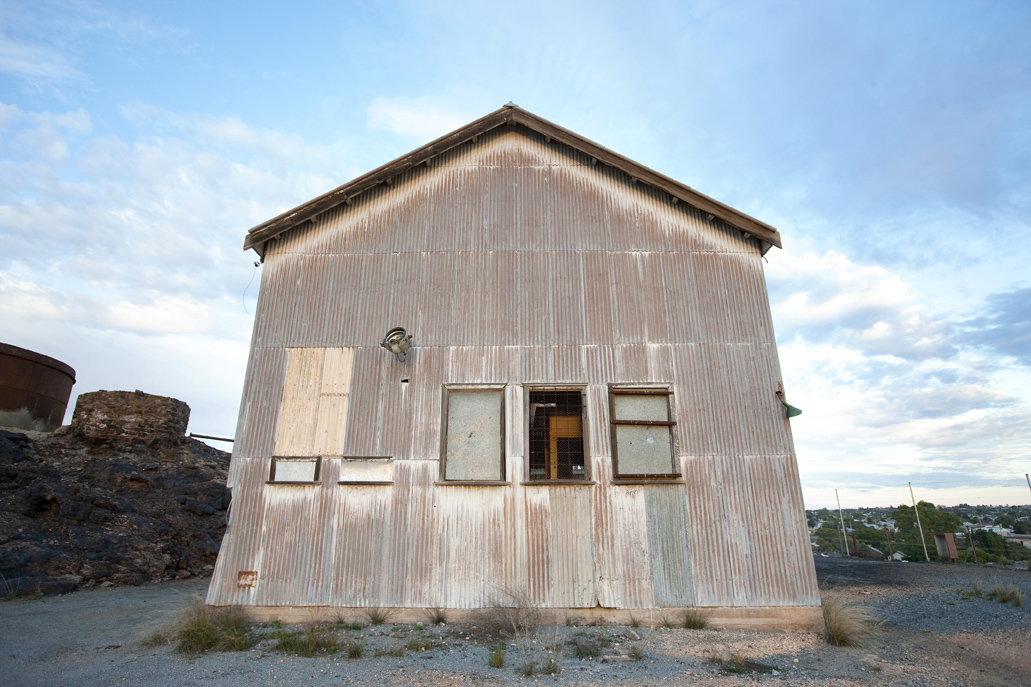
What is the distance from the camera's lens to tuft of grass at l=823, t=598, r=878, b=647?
7469mm

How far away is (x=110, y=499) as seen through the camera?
13734mm

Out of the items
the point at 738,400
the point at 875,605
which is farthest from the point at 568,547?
the point at 875,605

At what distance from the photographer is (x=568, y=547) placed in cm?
827

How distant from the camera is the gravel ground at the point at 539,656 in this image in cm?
594

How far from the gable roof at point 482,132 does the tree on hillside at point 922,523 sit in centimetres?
1868

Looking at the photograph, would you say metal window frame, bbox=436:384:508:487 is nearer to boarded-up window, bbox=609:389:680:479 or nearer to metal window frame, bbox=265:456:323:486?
boarded-up window, bbox=609:389:680:479

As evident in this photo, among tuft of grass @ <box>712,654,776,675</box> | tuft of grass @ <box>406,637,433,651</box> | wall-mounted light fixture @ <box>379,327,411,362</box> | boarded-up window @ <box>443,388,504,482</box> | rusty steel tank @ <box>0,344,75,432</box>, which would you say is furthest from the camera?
rusty steel tank @ <box>0,344,75,432</box>

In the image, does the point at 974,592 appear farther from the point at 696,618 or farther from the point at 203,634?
the point at 203,634

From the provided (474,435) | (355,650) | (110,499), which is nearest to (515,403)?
(474,435)

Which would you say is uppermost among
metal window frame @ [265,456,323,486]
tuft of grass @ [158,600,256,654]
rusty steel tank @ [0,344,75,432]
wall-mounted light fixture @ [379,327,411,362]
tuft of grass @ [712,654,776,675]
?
rusty steel tank @ [0,344,75,432]

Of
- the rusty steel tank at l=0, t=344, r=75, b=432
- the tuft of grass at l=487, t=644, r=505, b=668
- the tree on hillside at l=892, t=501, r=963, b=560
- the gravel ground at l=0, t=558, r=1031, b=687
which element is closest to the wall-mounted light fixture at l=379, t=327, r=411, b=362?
the gravel ground at l=0, t=558, r=1031, b=687

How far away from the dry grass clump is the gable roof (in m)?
5.97

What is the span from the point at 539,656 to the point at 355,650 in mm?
2242

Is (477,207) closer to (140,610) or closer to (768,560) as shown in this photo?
(768,560)
